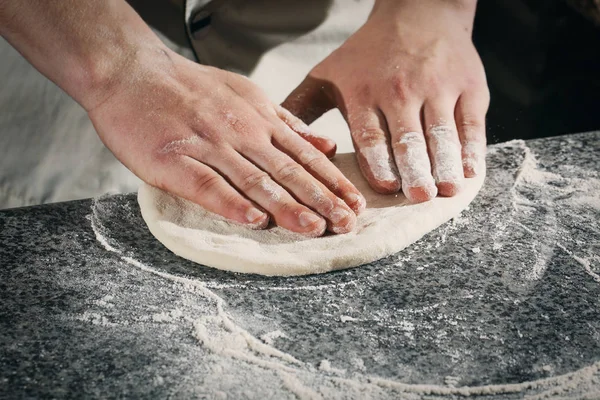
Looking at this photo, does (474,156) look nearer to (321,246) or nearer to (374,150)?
(374,150)

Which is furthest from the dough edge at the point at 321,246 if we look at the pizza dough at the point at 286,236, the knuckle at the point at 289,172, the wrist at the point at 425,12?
the wrist at the point at 425,12

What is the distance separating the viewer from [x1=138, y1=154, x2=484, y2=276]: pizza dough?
95 centimetres

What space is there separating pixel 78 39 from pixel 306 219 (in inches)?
22.8

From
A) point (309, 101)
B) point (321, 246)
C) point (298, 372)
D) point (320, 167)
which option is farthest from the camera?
point (309, 101)

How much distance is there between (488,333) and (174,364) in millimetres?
411

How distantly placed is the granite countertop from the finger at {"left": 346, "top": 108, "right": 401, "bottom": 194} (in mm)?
129

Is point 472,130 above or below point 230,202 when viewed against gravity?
below

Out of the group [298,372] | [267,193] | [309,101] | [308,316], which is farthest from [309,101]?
[298,372]

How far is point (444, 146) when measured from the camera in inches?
45.9

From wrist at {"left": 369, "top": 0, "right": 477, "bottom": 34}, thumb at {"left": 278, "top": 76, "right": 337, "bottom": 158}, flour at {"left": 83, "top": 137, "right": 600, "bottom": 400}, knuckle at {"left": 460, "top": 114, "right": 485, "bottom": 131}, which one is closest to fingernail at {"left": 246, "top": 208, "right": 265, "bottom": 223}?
flour at {"left": 83, "top": 137, "right": 600, "bottom": 400}

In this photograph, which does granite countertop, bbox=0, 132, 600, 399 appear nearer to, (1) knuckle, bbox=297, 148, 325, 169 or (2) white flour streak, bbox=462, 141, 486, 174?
(2) white flour streak, bbox=462, 141, 486, 174

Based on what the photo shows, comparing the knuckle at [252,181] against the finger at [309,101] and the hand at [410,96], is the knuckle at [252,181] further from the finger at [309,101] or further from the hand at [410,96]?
the finger at [309,101]

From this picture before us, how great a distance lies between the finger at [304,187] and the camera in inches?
39.5

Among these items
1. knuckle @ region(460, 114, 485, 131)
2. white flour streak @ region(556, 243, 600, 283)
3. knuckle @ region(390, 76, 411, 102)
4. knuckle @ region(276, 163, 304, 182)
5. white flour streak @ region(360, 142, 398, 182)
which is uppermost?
knuckle @ region(276, 163, 304, 182)
